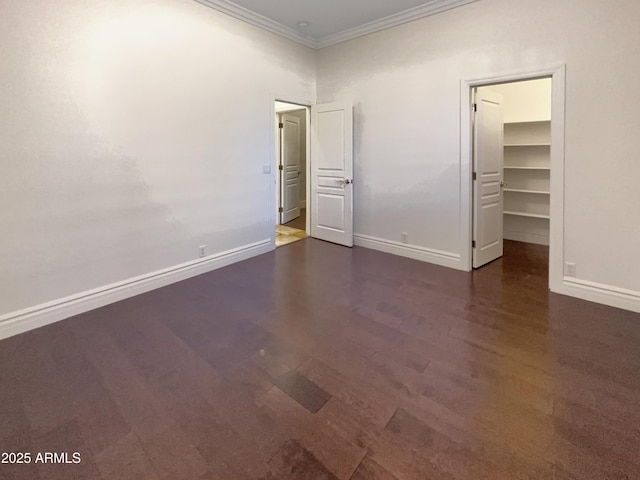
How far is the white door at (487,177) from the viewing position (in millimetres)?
3992

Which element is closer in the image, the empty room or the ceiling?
the empty room

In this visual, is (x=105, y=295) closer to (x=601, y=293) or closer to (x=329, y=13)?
(x=329, y=13)

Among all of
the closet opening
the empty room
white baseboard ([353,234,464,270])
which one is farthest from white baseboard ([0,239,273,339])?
the closet opening

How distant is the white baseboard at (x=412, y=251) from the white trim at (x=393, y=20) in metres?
2.77

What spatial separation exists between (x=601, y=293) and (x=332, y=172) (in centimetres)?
349

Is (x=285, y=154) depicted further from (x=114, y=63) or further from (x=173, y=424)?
(x=173, y=424)

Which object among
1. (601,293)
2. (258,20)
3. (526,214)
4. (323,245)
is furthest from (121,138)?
(526,214)

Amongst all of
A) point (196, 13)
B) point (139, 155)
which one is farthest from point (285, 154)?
point (139, 155)

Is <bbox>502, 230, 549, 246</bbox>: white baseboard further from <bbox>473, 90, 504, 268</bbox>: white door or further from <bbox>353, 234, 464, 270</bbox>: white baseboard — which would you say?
<bbox>353, 234, 464, 270</bbox>: white baseboard

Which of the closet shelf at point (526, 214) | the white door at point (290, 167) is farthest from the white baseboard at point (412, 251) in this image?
the white door at point (290, 167)

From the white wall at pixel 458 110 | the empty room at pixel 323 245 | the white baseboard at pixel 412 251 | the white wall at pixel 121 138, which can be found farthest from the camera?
the white baseboard at pixel 412 251

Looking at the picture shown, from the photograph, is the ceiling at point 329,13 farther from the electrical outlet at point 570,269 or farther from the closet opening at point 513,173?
the electrical outlet at point 570,269

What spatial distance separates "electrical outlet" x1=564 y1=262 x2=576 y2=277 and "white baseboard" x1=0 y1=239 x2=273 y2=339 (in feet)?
11.8

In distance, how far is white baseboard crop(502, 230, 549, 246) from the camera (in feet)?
17.1
